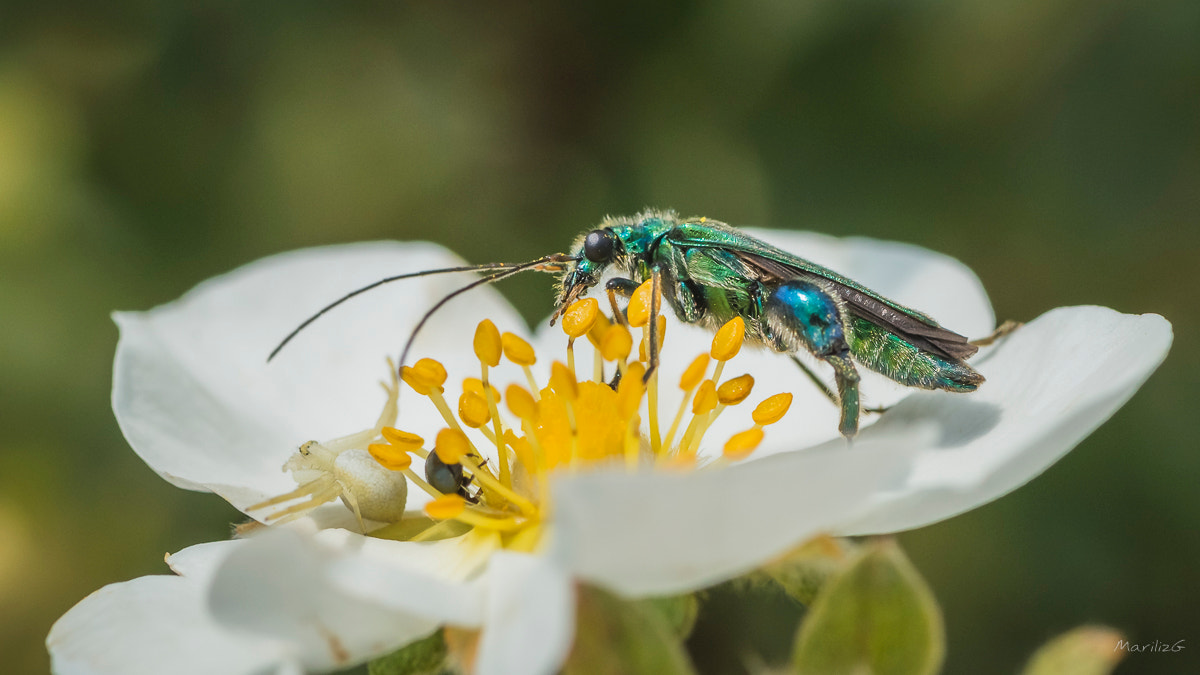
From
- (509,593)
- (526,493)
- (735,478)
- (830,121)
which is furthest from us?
(830,121)

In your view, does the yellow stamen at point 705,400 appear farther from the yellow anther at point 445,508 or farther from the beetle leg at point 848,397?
the yellow anther at point 445,508

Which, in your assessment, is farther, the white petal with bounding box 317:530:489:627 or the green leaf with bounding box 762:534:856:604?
the green leaf with bounding box 762:534:856:604

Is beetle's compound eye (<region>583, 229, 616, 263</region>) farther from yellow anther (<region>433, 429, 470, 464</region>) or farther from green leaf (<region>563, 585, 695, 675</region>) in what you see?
green leaf (<region>563, 585, 695, 675</region>)

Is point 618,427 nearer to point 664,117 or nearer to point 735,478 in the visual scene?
point 735,478

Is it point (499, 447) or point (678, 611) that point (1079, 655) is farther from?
point (499, 447)

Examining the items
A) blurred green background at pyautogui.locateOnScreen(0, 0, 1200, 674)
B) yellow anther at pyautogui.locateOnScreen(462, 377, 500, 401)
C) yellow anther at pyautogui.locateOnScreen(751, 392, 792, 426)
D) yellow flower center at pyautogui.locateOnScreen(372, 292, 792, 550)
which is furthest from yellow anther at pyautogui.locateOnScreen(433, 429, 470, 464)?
blurred green background at pyautogui.locateOnScreen(0, 0, 1200, 674)

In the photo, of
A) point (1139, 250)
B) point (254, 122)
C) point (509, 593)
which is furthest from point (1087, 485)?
point (254, 122)

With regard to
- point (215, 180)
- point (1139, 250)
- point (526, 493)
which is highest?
point (215, 180)
